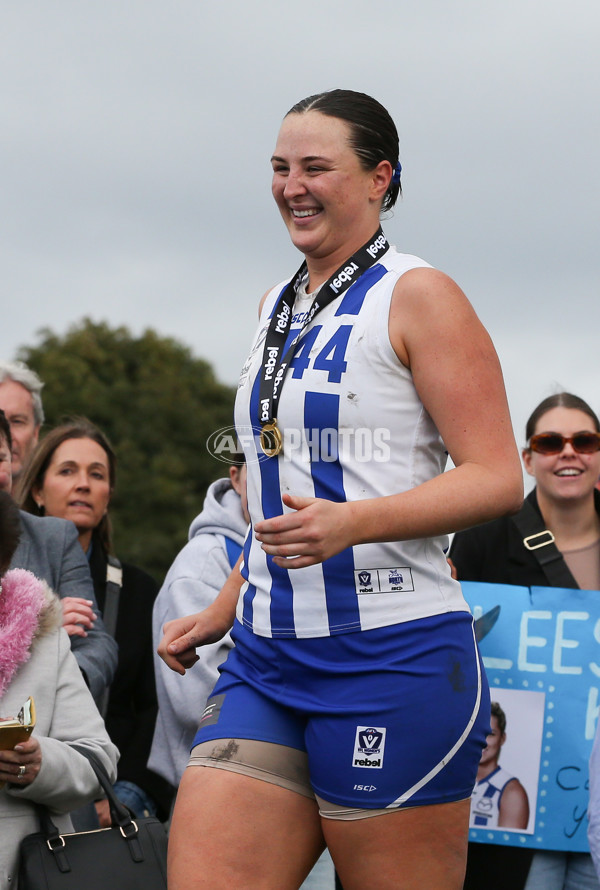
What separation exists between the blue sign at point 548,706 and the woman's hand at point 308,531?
2.60 meters

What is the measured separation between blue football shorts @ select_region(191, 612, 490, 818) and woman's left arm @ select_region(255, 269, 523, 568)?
26 centimetres

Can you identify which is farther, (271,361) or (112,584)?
(112,584)

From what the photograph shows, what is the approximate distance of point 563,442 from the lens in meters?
5.29

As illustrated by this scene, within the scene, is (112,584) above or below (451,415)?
below

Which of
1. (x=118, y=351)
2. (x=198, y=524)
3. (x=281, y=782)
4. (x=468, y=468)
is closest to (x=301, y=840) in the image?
(x=281, y=782)

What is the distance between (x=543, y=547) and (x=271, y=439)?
2.67 m

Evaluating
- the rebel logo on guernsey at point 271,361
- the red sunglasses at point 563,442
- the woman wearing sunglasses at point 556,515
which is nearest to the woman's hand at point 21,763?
the rebel logo on guernsey at point 271,361

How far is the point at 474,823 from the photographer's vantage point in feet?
15.7

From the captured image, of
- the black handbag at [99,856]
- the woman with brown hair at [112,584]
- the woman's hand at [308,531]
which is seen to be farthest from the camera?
the woman with brown hair at [112,584]

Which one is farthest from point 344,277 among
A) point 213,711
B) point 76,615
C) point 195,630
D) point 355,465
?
point 76,615

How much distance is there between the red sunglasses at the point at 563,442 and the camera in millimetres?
5266

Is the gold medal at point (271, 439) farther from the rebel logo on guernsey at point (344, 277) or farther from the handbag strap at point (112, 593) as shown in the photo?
the handbag strap at point (112, 593)

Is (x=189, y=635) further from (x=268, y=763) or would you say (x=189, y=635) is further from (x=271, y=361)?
(x=271, y=361)

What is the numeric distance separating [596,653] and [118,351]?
32985 mm
